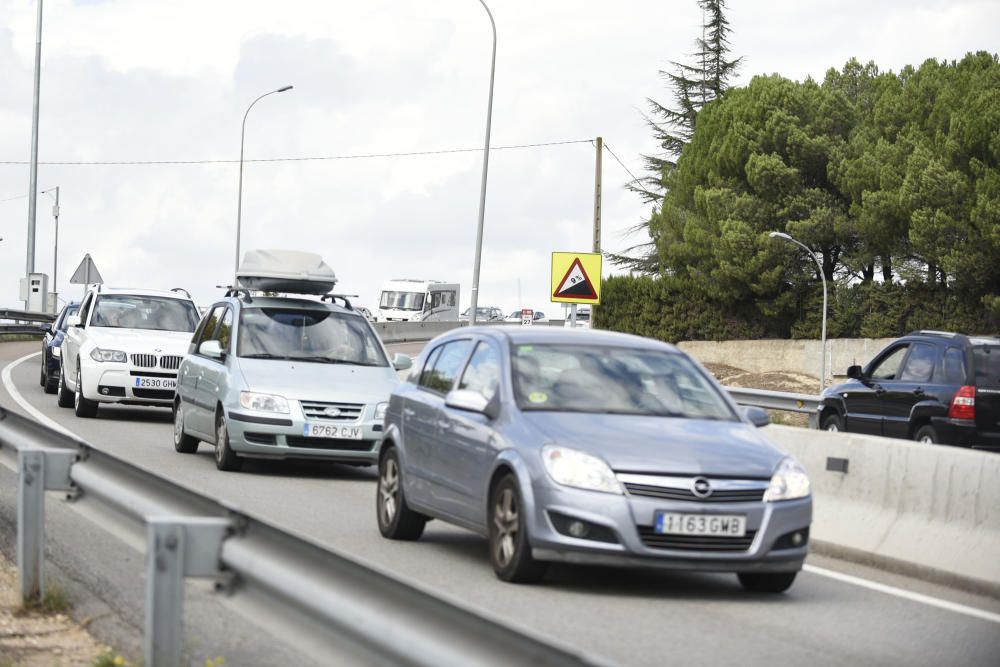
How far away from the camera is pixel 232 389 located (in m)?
16.0

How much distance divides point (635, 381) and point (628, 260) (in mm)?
80980

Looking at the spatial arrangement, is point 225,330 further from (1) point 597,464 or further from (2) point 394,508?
(1) point 597,464

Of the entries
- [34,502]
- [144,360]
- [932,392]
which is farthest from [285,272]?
[34,502]

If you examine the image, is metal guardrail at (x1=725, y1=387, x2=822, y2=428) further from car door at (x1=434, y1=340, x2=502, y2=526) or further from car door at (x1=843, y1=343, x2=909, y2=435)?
Answer: car door at (x1=434, y1=340, x2=502, y2=526)

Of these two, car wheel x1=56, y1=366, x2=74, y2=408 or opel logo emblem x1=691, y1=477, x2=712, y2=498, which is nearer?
opel logo emblem x1=691, y1=477, x2=712, y2=498

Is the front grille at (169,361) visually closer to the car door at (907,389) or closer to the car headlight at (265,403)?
the car headlight at (265,403)

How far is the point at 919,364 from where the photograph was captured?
19.0 m

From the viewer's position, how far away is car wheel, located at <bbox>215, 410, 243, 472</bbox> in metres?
16.0

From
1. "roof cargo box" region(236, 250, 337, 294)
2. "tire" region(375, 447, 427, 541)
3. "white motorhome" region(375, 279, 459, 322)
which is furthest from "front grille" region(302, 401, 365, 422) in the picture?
"white motorhome" region(375, 279, 459, 322)

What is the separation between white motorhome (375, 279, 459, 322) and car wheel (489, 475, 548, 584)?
67.5 meters

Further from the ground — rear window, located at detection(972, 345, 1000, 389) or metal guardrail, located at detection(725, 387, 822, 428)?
rear window, located at detection(972, 345, 1000, 389)

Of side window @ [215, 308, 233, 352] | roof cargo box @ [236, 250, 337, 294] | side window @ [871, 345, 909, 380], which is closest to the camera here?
side window @ [215, 308, 233, 352]

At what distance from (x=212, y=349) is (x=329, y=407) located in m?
1.52

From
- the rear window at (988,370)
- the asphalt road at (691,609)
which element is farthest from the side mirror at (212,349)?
the rear window at (988,370)
